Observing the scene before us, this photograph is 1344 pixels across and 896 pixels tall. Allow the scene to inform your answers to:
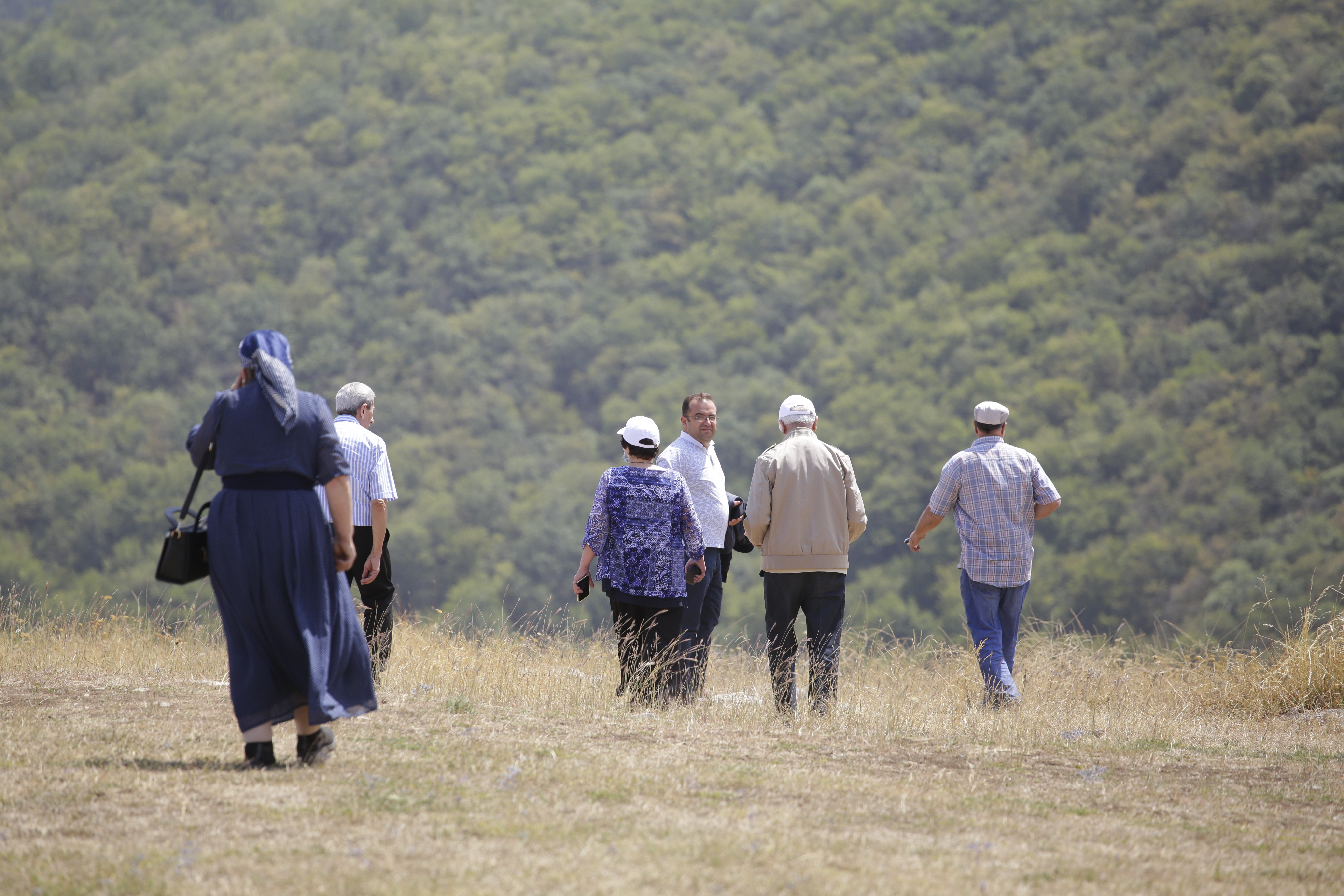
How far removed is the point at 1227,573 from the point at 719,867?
44741mm

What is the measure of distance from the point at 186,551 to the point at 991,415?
4.05 metres

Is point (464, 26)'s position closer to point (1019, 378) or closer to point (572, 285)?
point (572, 285)

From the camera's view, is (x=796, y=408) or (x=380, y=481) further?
(x=796, y=408)

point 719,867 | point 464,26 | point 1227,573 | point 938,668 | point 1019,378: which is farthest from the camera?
point 464,26

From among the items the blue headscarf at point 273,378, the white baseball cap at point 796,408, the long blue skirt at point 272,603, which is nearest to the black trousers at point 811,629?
the white baseball cap at point 796,408

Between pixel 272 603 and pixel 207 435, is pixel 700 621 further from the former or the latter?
pixel 207 435

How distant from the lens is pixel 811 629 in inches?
222

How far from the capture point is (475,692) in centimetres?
581

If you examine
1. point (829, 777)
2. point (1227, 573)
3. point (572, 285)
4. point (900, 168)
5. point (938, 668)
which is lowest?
point (1227, 573)

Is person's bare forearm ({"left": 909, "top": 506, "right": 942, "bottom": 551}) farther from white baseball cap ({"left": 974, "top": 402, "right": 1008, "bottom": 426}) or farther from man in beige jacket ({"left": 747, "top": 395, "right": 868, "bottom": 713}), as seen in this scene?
man in beige jacket ({"left": 747, "top": 395, "right": 868, "bottom": 713})

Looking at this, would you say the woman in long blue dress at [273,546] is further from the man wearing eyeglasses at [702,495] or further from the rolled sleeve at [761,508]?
the man wearing eyeglasses at [702,495]

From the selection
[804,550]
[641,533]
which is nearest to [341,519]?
[641,533]

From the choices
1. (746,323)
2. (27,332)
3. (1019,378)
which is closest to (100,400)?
(27,332)

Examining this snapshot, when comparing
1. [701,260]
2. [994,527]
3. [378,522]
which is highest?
[701,260]
